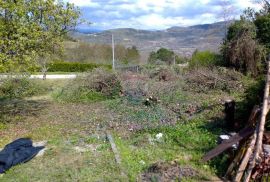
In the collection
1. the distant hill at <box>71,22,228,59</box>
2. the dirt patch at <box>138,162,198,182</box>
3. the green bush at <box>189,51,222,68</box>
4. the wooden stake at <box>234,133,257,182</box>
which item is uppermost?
the distant hill at <box>71,22,228,59</box>

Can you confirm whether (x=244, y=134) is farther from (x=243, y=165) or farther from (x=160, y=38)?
(x=160, y=38)

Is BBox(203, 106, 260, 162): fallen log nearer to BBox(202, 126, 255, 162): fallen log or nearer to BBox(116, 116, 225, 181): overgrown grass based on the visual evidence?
BBox(202, 126, 255, 162): fallen log

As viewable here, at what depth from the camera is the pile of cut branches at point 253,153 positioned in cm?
563

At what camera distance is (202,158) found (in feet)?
23.2

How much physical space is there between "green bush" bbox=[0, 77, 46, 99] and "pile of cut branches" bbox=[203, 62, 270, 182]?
14.4m

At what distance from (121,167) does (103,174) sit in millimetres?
397

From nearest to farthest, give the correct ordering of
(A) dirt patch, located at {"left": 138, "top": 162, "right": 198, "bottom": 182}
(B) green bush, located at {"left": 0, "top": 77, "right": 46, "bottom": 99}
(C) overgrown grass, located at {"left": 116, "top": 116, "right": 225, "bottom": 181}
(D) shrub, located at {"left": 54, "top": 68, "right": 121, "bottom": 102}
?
(A) dirt patch, located at {"left": 138, "top": 162, "right": 198, "bottom": 182}
(C) overgrown grass, located at {"left": 116, "top": 116, "right": 225, "bottom": 181}
(D) shrub, located at {"left": 54, "top": 68, "right": 121, "bottom": 102}
(B) green bush, located at {"left": 0, "top": 77, "right": 46, "bottom": 99}

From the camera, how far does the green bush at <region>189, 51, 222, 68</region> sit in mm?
19000

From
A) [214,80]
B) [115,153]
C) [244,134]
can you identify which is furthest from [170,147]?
[214,80]

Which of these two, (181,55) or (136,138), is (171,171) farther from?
(181,55)

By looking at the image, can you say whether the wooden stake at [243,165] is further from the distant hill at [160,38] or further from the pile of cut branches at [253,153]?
the distant hill at [160,38]

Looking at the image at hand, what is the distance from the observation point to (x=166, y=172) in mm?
6285

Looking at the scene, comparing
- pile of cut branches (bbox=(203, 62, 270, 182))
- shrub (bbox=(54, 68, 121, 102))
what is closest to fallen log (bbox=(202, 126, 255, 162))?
pile of cut branches (bbox=(203, 62, 270, 182))

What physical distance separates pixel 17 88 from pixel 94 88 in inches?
183
